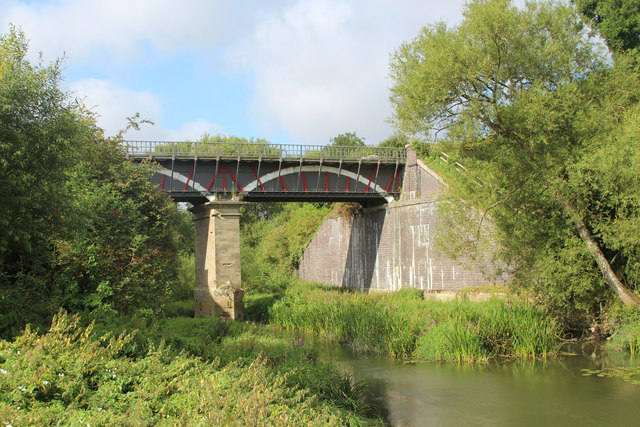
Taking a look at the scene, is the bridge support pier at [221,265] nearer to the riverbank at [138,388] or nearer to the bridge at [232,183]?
the bridge at [232,183]

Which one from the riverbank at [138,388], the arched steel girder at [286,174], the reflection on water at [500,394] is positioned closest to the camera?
the riverbank at [138,388]

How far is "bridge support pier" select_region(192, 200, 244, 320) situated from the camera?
83.6 feet

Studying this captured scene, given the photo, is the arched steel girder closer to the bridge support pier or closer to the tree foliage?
the bridge support pier

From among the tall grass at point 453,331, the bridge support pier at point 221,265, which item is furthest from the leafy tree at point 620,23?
the bridge support pier at point 221,265

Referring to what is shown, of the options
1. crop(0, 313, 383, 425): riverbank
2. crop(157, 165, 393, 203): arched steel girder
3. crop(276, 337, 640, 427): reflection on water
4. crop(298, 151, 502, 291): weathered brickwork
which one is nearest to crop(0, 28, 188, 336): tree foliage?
crop(0, 313, 383, 425): riverbank

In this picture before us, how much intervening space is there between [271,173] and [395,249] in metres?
7.83

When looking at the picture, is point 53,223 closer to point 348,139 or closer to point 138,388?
point 138,388

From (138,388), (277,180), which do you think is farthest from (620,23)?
(138,388)

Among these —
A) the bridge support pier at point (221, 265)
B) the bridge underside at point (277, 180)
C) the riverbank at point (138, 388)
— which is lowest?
the riverbank at point (138, 388)

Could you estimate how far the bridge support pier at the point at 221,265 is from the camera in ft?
83.6

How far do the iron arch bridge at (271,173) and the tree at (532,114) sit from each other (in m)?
12.2

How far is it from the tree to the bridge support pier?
12.5 m

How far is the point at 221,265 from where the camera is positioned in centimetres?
2586

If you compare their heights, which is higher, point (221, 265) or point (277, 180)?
point (277, 180)
